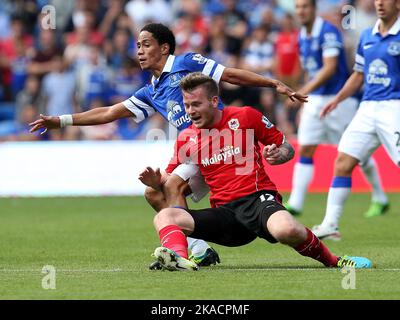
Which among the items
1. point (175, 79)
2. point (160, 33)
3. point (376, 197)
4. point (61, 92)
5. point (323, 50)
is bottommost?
point (376, 197)

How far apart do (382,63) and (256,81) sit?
2.77 metres

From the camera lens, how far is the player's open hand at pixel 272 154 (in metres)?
8.49

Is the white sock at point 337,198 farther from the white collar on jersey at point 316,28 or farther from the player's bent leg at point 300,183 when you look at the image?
the white collar on jersey at point 316,28

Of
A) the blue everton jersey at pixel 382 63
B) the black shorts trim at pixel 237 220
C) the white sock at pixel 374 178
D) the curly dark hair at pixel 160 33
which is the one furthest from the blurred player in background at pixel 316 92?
the black shorts trim at pixel 237 220

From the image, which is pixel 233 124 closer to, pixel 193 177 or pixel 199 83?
pixel 199 83

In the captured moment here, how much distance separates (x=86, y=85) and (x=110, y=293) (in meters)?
14.0

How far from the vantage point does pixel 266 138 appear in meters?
8.88

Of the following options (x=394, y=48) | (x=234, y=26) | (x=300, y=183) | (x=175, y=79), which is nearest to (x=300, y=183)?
(x=300, y=183)

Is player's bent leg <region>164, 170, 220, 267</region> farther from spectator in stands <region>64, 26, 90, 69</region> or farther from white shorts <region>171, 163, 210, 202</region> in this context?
spectator in stands <region>64, 26, 90, 69</region>

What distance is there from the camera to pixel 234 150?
29.1 ft

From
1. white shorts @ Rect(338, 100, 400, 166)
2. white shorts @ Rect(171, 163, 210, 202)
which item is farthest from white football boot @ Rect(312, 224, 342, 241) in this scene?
white shorts @ Rect(171, 163, 210, 202)

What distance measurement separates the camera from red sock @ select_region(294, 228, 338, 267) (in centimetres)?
862
